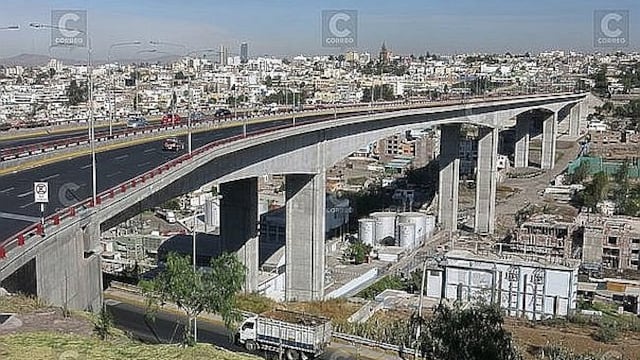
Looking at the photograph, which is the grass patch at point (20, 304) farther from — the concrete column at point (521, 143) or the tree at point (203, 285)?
the concrete column at point (521, 143)

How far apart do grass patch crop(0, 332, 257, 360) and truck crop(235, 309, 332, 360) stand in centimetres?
883

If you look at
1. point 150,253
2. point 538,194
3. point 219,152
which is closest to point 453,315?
point 219,152

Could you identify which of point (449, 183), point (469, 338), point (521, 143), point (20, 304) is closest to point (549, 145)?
point (521, 143)

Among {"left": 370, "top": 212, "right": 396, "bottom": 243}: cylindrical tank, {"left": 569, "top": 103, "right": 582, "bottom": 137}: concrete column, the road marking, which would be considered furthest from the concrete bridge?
{"left": 569, "top": 103, "right": 582, "bottom": 137}: concrete column

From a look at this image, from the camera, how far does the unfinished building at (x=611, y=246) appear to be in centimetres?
3362

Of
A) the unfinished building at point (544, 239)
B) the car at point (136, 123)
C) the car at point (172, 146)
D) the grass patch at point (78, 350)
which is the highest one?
the car at point (136, 123)

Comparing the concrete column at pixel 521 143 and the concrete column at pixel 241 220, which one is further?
the concrete column at pixel 521 143

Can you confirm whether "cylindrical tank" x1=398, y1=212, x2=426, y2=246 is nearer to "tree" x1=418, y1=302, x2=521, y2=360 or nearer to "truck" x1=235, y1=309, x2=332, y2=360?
"truck" x1=235, y1=309, x2=332, y2=360

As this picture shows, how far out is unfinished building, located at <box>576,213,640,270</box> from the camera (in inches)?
1324

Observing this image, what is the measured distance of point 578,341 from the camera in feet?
71.4

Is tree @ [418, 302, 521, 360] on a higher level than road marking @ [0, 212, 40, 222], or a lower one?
lower

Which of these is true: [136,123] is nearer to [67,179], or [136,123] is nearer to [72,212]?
[67,179]

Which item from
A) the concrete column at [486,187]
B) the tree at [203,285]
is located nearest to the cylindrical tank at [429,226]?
the concrete column at [486,187]

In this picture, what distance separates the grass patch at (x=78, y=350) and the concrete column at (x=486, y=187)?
37813 mm
